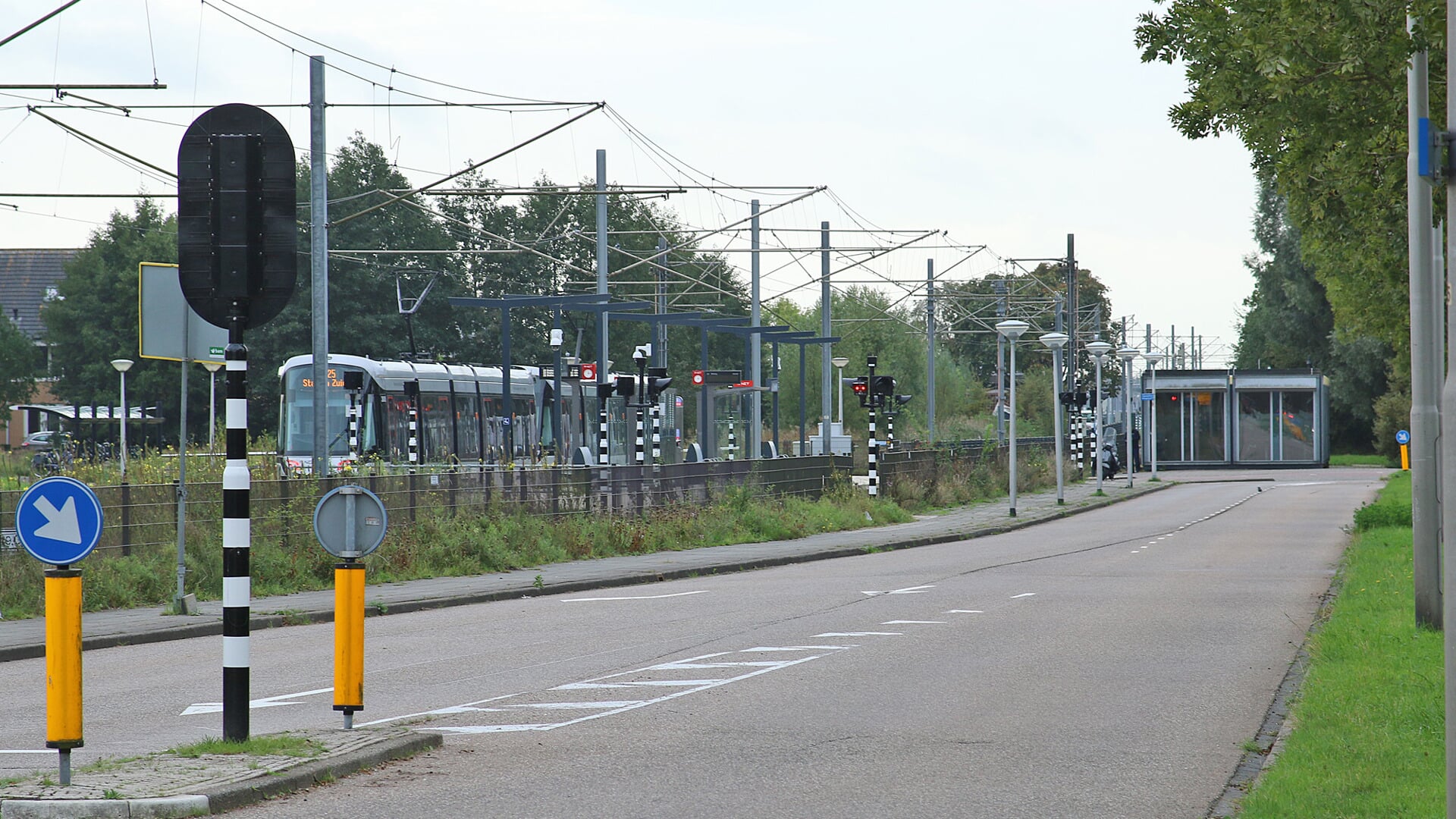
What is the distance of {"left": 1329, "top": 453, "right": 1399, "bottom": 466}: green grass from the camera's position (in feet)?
237

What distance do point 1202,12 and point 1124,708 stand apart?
770cm

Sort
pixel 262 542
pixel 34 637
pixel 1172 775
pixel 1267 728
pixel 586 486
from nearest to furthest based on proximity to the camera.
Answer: pixel 1172 775, pixel 1267 728, pixel 34 637, pixel 262 542, pixel 586 486

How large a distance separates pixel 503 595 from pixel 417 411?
717 inches

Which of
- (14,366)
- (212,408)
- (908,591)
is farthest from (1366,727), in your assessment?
(14,366)

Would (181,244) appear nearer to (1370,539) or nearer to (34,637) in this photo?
(34,637)

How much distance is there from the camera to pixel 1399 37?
11.8 metres

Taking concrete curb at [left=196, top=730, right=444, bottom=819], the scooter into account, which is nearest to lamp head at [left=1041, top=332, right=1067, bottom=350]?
the scooter

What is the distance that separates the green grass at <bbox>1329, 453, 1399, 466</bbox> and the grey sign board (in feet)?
212

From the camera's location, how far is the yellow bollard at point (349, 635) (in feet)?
26.8

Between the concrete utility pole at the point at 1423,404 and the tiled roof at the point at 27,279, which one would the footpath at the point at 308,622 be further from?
the tiled roof at the point at 27,279

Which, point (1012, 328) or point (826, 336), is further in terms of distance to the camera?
point (826, 336)

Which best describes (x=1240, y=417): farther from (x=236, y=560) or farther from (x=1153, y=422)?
(x=236, y=560)

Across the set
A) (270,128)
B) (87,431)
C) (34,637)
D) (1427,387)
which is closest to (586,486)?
(34,637)

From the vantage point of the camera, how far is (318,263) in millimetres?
20344
